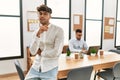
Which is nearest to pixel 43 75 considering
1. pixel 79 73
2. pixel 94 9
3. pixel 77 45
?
pixel 79 73

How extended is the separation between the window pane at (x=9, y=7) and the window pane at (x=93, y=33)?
7.95 feet

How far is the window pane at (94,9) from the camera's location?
5.36 metres

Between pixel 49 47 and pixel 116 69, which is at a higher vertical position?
pixel 49 47

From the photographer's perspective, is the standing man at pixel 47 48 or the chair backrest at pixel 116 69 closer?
the standing man at pixel 47 48


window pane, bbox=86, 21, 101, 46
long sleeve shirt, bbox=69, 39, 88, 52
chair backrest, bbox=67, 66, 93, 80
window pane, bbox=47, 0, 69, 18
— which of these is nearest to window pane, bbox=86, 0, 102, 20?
window pane, bbox=86, 21, 101, 46

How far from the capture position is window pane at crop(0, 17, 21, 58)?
404 centimetres

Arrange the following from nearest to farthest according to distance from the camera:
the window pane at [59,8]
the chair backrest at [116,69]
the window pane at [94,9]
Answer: the chair backrest at [116,69]
the window pane at [59,8]
the window pane at [94,9]

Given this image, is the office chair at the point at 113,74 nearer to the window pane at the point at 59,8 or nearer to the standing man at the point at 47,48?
the standing man at the point at 47,48

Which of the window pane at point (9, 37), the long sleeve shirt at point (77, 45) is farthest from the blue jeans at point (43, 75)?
the window pane at point (9, 37)

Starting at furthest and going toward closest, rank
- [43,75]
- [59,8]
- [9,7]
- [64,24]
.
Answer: [64,24]
[59,8]
[9,7]
[43,75]

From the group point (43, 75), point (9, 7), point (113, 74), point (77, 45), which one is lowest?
point (113, 74)

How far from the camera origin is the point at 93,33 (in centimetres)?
556

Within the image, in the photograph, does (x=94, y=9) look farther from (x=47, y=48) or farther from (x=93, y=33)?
(x=47, y=48)

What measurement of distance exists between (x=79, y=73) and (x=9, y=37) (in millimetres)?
2794
